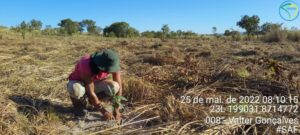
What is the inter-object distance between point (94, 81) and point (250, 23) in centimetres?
2390

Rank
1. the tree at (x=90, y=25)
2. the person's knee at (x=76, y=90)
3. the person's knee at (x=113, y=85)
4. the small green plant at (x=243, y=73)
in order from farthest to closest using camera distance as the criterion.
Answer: the tree at (x=90, y=25) < the small green plant at (x=243, y=73) < the person's knee at (x=113, y=85) < the person's knee at (x=76, y=90)

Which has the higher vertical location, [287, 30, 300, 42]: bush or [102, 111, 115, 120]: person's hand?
[287, 30, 300, 42]: bush

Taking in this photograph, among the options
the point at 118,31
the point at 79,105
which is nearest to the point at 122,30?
the point at 118,31

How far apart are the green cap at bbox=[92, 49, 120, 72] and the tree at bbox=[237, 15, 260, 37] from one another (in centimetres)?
2405

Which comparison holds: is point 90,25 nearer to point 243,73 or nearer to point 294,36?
point 294,36

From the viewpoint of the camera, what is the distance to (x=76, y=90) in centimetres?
423

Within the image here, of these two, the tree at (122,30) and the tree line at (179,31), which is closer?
the tree line at (179,31)

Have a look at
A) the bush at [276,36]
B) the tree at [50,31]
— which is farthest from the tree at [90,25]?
the bush at [276,36]

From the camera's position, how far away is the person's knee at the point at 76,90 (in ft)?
13.9

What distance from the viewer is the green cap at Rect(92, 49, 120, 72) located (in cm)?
400

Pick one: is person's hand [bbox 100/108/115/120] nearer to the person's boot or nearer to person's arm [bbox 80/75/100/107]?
person's arm [bbox 80/75/100/107]

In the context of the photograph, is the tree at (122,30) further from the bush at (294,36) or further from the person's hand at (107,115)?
Answer: the person's hand at (107,115)

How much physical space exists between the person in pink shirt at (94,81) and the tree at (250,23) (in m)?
23.8

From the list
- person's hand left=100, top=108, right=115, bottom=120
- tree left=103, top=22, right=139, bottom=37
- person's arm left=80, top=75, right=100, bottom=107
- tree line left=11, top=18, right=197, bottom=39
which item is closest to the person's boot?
person's arm left=80, top=75, right=100, bottom=107
